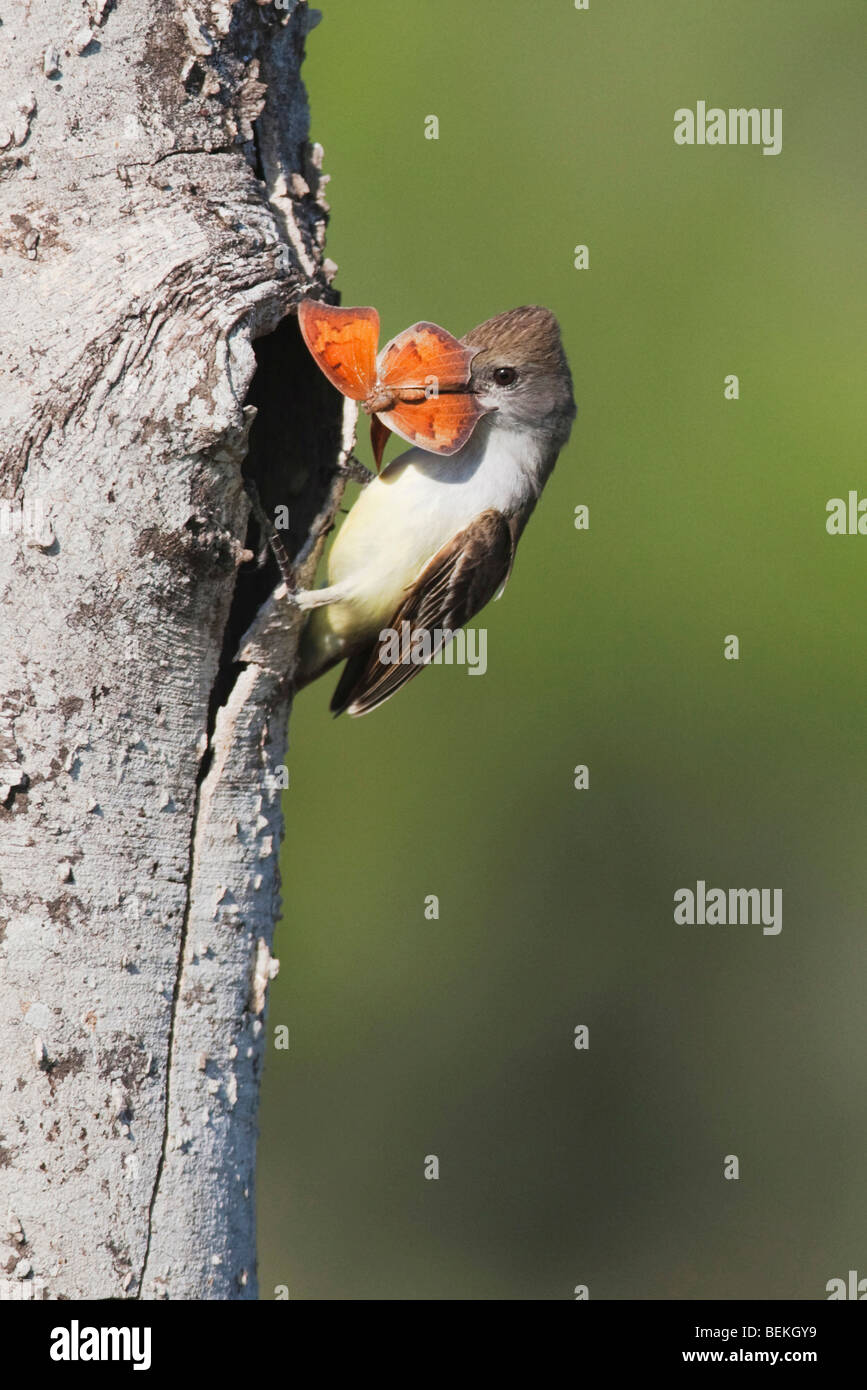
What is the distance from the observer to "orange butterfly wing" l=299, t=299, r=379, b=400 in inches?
155

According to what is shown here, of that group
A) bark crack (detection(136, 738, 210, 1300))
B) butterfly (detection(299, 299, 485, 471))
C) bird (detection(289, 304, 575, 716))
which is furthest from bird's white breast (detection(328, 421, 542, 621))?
bark crack (detection(136, 738, 210, 1300))

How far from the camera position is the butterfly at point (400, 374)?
4027 millimetres

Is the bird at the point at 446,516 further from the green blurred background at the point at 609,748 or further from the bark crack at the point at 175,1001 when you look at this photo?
the green blurred background at the point at 609,748

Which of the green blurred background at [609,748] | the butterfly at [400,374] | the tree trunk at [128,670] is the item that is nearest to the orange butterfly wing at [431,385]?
the butterfly at [400,374]

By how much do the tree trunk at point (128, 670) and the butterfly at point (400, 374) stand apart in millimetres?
242

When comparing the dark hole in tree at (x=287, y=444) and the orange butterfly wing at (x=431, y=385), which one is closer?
the dark hole in tree at (x=287, y=444)

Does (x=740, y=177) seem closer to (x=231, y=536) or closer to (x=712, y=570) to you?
(x=712, y=570)

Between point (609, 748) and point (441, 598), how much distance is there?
9.14 ft

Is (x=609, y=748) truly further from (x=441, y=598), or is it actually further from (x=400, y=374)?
(x=400, y=374)

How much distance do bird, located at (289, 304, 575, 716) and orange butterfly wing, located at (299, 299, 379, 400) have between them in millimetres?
464

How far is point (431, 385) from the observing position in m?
4.66

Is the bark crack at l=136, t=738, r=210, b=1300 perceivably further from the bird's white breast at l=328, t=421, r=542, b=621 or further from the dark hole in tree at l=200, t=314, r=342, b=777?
the bird's white breast at l=328, t=421, r=542, b=621
